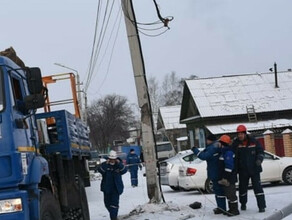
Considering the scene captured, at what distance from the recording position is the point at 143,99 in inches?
473

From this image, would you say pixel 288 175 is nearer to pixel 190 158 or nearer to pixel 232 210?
pixel 190 158

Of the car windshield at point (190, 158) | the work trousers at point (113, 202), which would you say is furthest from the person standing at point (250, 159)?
the car windshield at point (190, 158)

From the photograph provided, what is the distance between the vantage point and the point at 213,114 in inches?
1487

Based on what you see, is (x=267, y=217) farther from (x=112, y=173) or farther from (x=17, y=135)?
(x=17, y=135)

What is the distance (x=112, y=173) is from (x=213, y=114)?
90.6 ft

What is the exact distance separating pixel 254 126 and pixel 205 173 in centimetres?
2150

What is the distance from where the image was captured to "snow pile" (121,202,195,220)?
10.5 metres

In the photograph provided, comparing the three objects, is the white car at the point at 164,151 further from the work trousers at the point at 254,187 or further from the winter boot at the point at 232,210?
the winter boot at the point at 232,210

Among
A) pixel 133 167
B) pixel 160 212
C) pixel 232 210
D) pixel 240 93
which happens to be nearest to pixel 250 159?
pixel 232 210

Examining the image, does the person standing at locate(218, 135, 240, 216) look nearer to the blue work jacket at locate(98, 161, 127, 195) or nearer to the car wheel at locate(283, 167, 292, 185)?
the blue work jacket at locate(98, 161, 127, 195)

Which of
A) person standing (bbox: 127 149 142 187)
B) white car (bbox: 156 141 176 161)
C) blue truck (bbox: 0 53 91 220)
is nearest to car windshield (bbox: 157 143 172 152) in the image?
white car (bbox: 156 141 176 161)

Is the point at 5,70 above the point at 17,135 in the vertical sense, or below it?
above

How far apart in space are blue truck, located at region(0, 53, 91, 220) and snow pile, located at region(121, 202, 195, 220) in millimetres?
2424

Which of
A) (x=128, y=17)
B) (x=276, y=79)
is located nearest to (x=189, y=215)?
(x=128, y=17)
